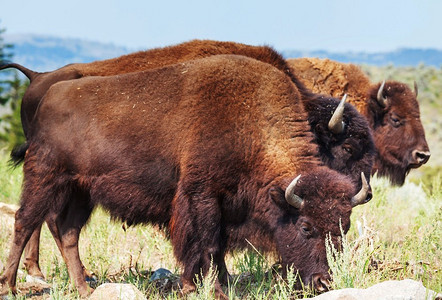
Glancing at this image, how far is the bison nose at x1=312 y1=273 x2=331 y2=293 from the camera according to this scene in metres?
4.96

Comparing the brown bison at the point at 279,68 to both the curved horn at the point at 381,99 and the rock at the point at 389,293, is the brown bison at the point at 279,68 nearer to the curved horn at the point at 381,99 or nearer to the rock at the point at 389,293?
the curved horn at the point at 381,99

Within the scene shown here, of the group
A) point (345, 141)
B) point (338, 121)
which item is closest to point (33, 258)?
point (338, 121)

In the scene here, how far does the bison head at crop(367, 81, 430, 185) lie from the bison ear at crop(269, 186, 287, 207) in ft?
15.7

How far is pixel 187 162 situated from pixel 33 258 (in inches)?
88.5

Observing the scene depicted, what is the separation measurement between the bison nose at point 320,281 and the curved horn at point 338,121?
2.41 m

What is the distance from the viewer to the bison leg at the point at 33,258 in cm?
644

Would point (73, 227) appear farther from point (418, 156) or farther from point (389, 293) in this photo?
point (418, 156)

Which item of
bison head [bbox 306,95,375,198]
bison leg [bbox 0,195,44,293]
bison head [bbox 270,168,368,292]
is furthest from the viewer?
bison head [bbox 306,95,375,198]

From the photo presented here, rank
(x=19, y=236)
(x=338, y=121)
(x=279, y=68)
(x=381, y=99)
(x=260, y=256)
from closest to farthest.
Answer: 1. (x=19, y=236)
2. (x=260, y=256)
3. (x=279, y=68)
4. (x=338, y=121)
5. (x=381, y=99)

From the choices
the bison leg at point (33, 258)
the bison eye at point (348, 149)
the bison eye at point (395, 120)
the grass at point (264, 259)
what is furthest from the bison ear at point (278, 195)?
the bison eye at point (395, 120)

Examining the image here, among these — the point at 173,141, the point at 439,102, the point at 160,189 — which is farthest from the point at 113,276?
the point at 439,102

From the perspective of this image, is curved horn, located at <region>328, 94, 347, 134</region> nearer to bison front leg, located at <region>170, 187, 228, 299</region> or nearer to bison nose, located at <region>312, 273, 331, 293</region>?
bison front leg, located at <region>170, 187, 228, 299</region>

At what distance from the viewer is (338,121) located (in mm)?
7012

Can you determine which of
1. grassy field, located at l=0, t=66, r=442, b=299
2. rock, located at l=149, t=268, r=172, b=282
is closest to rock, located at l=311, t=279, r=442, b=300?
grassy field, located at l=0, t=66, r=442, b=299
